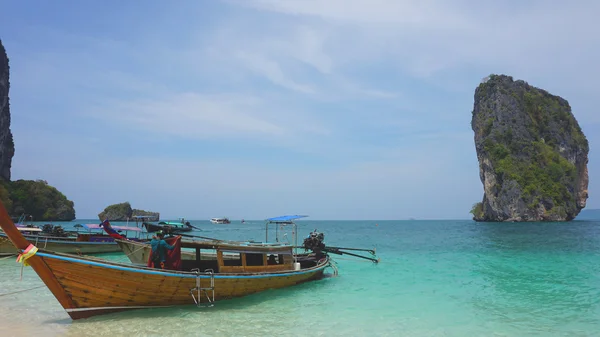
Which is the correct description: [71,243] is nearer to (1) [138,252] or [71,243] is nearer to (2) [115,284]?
(1) [138,252]

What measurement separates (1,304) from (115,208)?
125 metres

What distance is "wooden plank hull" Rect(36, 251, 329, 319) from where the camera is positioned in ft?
34.7

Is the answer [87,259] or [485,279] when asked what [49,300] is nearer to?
[87,259]

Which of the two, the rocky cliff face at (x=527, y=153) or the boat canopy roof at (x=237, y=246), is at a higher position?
the rocky cliff face at (x=527, y=153)

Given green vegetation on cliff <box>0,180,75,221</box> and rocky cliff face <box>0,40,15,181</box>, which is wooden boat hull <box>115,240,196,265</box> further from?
rocky cliff face <box>0,40,15,181</box>

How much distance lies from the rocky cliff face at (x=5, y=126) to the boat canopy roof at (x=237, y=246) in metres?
99.0

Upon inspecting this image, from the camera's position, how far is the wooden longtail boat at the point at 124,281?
1024 cm

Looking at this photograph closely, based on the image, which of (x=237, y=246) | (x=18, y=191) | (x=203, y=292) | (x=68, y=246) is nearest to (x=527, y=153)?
(x=68, y=246)

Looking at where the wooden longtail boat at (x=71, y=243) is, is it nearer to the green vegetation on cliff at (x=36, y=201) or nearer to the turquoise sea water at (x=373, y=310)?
the turquoise sea water at (x=373, y=310)

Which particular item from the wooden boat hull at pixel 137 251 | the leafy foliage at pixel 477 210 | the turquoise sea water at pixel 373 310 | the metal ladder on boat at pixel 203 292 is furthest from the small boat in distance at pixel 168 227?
the leafy foliage at pixel 477 210

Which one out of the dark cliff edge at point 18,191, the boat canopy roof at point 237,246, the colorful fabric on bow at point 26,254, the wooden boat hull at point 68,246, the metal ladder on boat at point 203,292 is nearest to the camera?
the colorful fabric on bow at point 26,254

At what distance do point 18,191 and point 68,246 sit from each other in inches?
3429

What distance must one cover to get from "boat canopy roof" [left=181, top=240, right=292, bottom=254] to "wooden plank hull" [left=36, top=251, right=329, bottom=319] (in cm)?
118

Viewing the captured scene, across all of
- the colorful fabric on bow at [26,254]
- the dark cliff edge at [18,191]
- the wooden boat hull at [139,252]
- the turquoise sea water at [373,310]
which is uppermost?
the dark cliff edge at [18,191]
